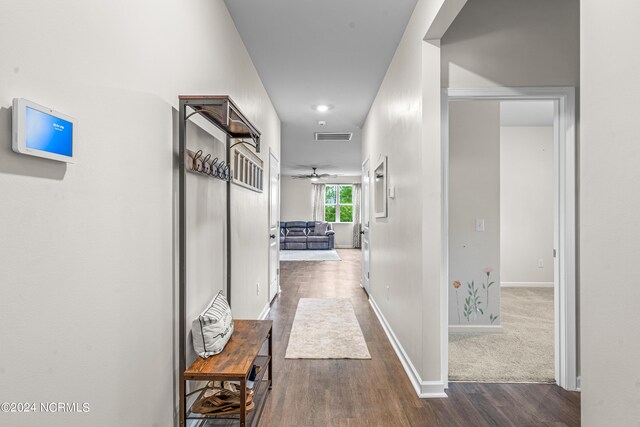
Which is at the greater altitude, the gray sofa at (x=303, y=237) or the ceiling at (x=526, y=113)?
the ceiling at (x=526, y=113)

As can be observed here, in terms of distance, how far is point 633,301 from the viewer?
0.88 m

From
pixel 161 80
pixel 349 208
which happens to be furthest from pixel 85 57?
pixel 349 208

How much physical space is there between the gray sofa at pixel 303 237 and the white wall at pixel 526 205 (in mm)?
6812

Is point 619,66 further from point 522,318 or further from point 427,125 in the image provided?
point 522,318

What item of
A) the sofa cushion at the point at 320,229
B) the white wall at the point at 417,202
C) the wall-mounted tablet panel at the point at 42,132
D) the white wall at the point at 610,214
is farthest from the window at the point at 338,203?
the wall-mounted tablet panel at the point at 42,132

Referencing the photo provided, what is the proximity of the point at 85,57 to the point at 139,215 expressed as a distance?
541 millimetres

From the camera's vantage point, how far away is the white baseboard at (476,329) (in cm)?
374

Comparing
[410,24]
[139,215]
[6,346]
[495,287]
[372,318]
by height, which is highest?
[410,24]

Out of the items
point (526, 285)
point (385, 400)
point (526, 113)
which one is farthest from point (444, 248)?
point (526, 285)

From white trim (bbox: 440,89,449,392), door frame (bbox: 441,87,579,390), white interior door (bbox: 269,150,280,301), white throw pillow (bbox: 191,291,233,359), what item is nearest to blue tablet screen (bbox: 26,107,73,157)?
white throw pillow (bbox: 191,291,233,359)

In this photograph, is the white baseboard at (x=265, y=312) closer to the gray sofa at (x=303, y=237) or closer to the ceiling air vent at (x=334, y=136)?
the ceiling air vent at (x=334, y=136)

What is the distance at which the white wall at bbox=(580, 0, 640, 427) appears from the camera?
2.89 ft

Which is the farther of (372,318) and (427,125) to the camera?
(372,318)

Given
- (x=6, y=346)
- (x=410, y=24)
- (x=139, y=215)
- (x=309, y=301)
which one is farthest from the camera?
(x=309, y=301)
